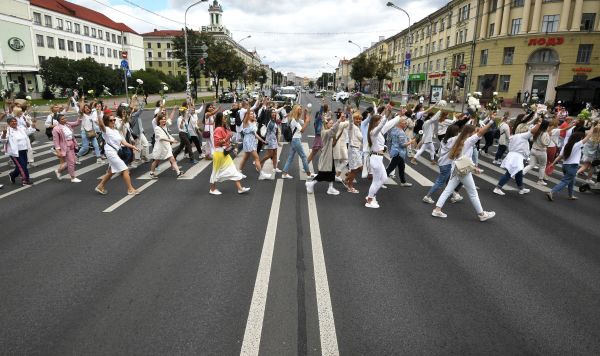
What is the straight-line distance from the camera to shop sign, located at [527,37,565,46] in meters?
37.1

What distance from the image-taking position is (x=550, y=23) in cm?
3775

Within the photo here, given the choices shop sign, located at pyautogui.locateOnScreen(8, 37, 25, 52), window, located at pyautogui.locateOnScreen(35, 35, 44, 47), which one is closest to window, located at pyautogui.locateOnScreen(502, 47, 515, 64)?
shop sign, located at pyautogui.locateOnScreen(8, 37, 25, 52)

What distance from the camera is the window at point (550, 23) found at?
123 ft

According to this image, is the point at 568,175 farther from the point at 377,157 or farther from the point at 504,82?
the point at 504,82

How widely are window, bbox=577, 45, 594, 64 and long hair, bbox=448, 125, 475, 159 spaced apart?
40.7 m

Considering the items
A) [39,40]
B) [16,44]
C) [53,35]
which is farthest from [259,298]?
[53,35]

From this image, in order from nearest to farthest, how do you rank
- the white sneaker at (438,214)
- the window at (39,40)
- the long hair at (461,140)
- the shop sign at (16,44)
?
1. the long hair at (461,140)
2. the white sneaker at (438,214)
3. the shop sign at (16,44)
4. the window at (39,40)

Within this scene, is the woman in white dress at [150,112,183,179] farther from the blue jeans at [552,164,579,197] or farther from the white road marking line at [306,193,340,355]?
→ the blue jeans at [552,164,579,197]

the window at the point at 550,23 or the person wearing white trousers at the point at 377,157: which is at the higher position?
the window at the point at 550,23

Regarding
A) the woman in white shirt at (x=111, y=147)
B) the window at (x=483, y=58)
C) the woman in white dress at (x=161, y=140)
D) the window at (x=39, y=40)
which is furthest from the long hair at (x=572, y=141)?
the window at (x=39, y=40)

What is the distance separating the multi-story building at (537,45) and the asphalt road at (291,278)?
123 ft

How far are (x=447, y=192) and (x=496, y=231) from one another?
1.04 m

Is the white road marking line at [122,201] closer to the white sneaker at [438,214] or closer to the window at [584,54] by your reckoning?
the white sneaker at [438,214]

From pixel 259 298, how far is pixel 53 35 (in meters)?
70.9
